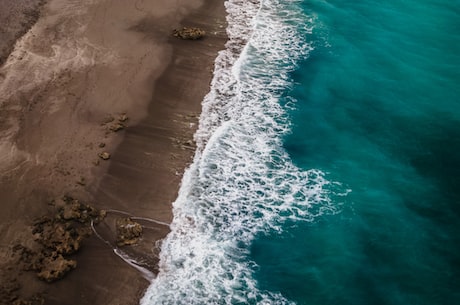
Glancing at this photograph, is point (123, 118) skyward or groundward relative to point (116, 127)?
skyward

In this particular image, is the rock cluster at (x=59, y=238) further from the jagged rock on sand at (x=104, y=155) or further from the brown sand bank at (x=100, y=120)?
the jagged rock on sand at (x=104, y=155)

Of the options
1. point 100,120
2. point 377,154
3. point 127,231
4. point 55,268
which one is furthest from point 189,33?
point 55,268

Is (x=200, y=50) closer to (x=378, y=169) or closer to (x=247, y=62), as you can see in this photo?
(x=247, y=62)

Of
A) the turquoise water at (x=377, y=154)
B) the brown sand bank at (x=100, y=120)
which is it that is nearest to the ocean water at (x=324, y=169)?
the turquoise water at (x=377, y=154)

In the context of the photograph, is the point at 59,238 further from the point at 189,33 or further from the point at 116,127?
the point at 189,33

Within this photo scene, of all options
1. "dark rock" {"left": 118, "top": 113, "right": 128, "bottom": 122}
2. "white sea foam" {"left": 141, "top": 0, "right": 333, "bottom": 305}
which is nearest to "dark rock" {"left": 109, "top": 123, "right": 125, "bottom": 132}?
"dark rock" {"left": 118, "top": 113, "right": 128, "bottom": 122}

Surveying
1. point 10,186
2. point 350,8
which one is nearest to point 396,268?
point 10,186
